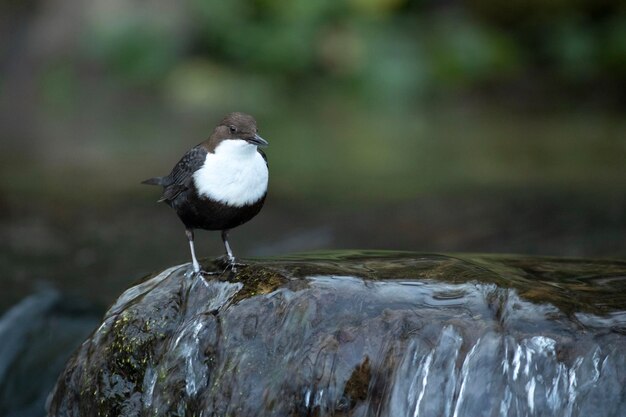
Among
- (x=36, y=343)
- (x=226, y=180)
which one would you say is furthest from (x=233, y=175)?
(x=36, y=343)

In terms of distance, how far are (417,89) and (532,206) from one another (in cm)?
724

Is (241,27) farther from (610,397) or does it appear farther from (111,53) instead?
(610,397)

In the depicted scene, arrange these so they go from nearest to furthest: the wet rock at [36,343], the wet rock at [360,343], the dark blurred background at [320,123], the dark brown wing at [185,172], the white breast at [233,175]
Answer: the wet rock at [360,343], the white breast at [233,175], the dark brown wing at [185,172], the wet rock at [36,343], the dark blurred background at [320,123]

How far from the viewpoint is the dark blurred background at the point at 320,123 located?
653 centimetres

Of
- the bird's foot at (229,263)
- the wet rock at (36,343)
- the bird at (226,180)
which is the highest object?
the bird at (226,180)

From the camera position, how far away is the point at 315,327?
11.0 feet

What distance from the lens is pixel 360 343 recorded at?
3248mm

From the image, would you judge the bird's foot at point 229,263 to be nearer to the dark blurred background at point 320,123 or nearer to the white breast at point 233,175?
the white breast at point 233,175

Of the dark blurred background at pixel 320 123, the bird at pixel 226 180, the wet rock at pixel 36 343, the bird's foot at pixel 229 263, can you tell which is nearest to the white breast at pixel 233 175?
the bird at pixel 226 180

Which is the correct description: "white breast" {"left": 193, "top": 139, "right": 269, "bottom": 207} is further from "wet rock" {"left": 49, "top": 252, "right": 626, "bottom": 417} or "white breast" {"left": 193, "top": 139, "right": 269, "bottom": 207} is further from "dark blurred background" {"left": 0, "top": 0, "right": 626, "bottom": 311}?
"dark blurred background" {"left": 0, "top": 0, "right": 626, "bottom": 311}

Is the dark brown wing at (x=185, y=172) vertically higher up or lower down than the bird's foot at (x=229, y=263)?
higher up

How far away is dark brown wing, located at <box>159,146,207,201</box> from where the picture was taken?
3.89 metres

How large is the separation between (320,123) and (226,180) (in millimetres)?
8710

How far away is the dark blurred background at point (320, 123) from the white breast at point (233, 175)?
211cm
